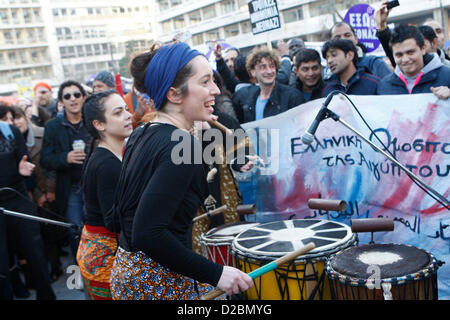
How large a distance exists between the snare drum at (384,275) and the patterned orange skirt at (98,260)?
4.44 ft

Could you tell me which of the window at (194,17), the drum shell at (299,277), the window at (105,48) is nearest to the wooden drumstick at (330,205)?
the drum shell at (299,277)

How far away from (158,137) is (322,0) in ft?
146

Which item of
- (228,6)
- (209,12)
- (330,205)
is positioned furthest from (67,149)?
(209,12)

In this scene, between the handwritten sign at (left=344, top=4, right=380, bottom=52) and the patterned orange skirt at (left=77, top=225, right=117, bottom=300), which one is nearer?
the patterned orange skirt at (left=77, top=225, right=117, bottom=300)

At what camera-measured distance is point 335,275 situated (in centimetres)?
247

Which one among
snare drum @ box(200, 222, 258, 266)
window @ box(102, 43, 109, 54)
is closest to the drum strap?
snare drum @ box(200, 222, 258, 266)

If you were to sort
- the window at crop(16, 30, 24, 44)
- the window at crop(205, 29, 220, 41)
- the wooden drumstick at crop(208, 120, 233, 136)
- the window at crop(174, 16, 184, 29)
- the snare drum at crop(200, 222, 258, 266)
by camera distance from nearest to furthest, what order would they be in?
the snare drum at crop(200, 222, 258, 266)
the wooden drumstick at crop(208, 120, 233, 136)
the window at crop(205, 29, 220, 41)
the window at crop(174, 16, 184, 29)
the window at crop(16, 30, 24, 44)

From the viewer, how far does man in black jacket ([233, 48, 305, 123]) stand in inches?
184

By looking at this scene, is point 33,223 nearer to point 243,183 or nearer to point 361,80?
point 243,183

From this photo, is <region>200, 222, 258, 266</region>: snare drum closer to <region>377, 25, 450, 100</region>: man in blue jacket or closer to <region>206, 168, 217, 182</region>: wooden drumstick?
<region>206, 168, 217, 182</region>: wooden drumstick

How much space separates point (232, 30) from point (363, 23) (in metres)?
48.7

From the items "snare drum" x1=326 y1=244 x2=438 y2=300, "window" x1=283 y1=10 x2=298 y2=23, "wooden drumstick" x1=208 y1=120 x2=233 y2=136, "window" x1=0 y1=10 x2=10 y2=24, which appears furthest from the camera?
"window" x1=0 y1=10 x2=10 y2=24

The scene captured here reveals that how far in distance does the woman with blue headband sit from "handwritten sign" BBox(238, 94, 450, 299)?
212 centimetres

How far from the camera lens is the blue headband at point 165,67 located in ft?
6.07
